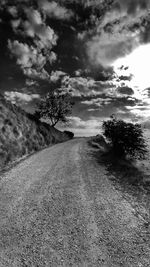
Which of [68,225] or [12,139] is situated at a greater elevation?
[12,139]

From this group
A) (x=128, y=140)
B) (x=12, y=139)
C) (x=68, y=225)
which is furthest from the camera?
(x=128, y=140)

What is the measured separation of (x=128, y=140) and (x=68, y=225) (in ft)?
43.0

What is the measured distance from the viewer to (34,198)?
7.73m

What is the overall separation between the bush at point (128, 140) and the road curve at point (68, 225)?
839 centimetres

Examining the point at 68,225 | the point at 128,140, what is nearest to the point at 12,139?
the point at 128,140

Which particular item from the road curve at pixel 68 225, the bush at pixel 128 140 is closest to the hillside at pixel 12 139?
the road curve at pixel 68 225

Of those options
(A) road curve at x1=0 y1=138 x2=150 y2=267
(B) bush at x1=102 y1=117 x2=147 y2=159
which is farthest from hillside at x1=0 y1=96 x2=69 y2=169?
(B) bush at x1=102 y1=117 x2=147 y2=159

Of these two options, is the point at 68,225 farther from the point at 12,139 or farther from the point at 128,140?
the point at 128,140

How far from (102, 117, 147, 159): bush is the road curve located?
8394mm

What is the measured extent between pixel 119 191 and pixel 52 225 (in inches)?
164

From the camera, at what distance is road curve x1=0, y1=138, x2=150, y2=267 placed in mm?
4520

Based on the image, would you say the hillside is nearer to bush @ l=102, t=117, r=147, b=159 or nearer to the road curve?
the road curve

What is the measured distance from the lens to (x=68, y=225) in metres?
5.89

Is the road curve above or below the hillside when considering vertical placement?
below
